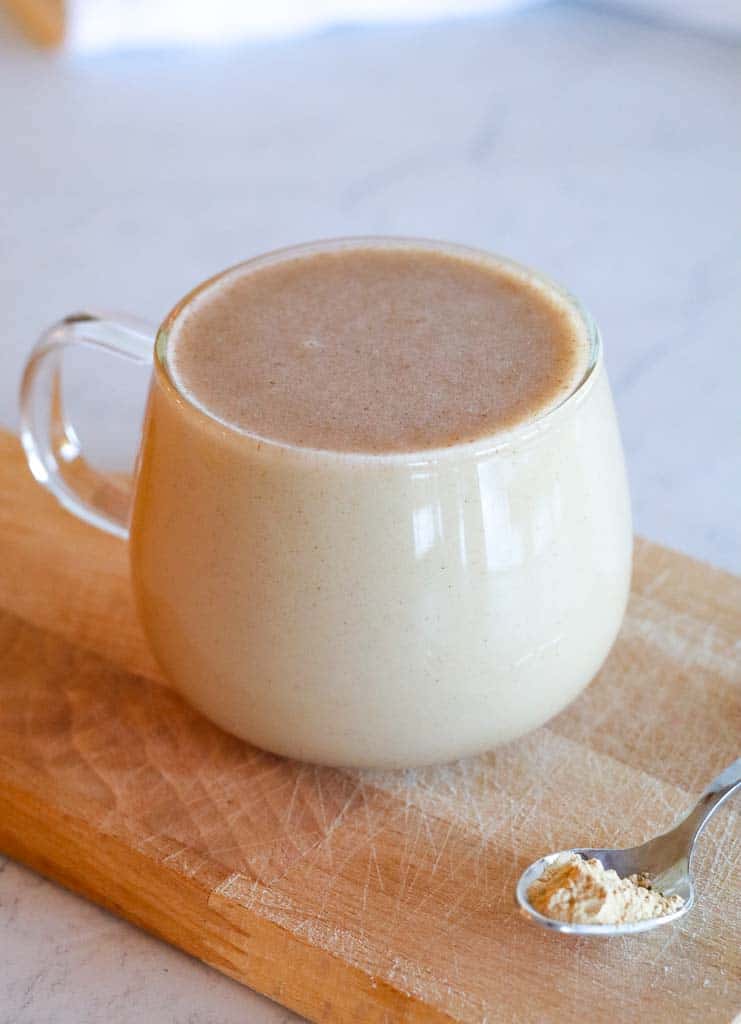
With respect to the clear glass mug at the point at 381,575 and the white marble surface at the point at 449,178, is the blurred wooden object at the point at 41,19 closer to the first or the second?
the white marble surface at the point at 449,178

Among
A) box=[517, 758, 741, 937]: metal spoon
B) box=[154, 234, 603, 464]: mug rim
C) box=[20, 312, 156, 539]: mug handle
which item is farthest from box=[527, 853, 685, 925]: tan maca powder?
box=[20, 312, 156, 539]: mug handle

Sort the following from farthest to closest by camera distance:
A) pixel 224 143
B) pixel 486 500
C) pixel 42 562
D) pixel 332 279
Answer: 1. pixel 224 143
2. pixel 42 562
3. pixel 332 279
4. pixel 486 500

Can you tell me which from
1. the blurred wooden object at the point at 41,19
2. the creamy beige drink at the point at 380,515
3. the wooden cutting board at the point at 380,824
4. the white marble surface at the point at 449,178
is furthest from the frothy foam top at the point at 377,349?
Answer: the blurred wooden object at the point at 41,19

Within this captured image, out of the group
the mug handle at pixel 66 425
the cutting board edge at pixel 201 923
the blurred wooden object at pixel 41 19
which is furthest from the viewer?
the blurred wooden object at pixel 41 19

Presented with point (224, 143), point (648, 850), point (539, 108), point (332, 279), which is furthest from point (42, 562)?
point (539, 108)

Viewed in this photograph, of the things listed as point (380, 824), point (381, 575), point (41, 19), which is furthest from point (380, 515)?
point (41, 19)

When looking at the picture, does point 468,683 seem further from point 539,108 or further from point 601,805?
point 539,108
